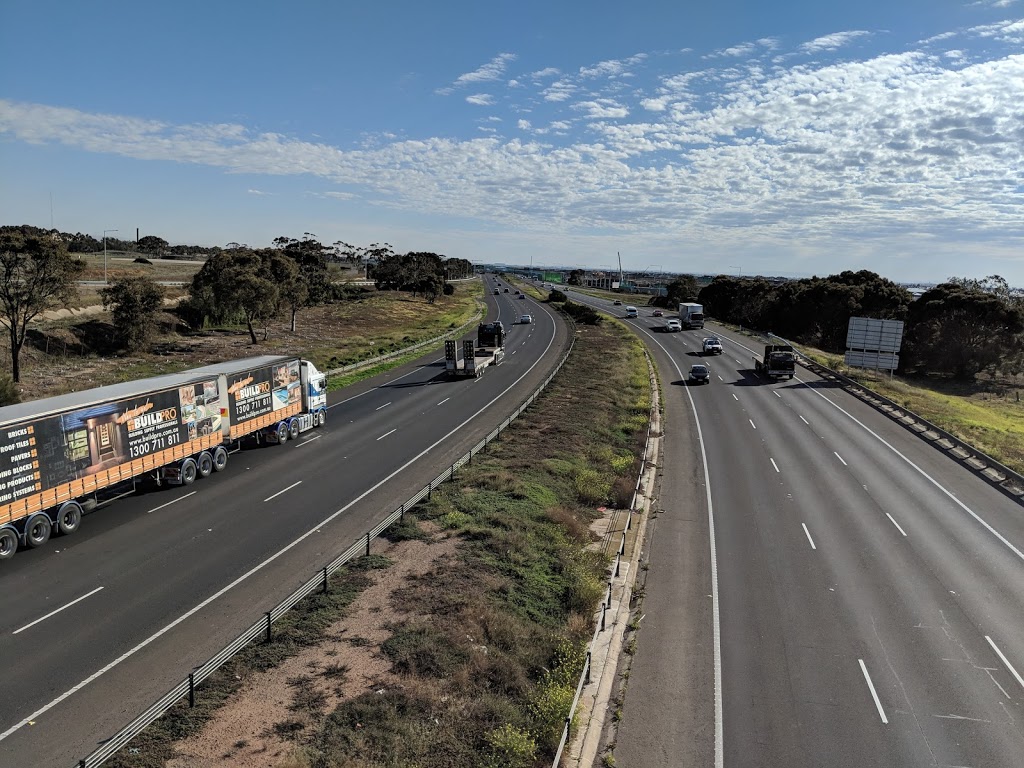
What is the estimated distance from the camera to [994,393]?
215ft

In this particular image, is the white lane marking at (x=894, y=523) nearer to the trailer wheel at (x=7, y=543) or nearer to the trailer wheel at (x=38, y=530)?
the trailer wheel at (x=38, y=530)

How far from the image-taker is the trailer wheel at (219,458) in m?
27.4

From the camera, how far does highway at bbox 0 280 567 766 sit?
12.8 metres

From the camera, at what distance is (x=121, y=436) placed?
2192 cm

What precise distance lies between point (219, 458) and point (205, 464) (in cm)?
88

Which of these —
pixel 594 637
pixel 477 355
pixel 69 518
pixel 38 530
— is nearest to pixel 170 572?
pixel 38 530

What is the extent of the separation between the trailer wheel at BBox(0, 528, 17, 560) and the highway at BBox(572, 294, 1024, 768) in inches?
679

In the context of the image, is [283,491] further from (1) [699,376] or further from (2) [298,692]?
(1) [699,376]

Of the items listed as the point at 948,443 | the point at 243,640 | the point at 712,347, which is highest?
the point at 712,347

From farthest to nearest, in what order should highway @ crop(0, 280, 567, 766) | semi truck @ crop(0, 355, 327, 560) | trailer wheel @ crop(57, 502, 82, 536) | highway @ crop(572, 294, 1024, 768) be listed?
trailer wheel @ crop(57, 502, 82, 536) < semi truck @ crop(0, 355, 327, 560) < highway @ crop(0, 280, 567, 766) < highway @ crop(572, 294, 1024, 768)

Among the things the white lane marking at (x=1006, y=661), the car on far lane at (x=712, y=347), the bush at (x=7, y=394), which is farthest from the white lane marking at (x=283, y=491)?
the car on far lane at (x=712, y=347)

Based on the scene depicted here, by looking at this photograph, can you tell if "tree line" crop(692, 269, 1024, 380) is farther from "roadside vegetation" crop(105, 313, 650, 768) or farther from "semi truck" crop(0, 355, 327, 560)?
"semi truck" crop(0, 355, 327, 560)

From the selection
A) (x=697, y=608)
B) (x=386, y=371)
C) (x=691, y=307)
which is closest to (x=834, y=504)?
(x=697, y=608)

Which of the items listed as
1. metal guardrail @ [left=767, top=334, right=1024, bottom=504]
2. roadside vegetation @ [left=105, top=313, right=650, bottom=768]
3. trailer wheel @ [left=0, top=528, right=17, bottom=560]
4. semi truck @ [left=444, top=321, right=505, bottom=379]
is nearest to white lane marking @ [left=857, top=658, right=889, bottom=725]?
roadside vegetation @ [left=105, top=313, right=650, bottom=768]
